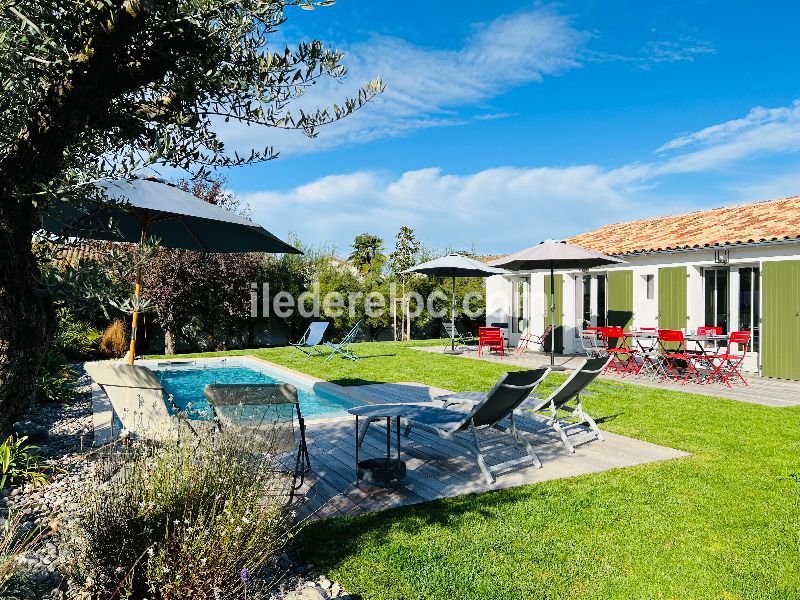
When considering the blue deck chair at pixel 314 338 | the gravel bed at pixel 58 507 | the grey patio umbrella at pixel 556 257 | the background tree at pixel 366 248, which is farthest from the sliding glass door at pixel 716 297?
the background tree at pixel 366 248

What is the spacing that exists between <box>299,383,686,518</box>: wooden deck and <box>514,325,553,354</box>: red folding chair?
10735 millimetres

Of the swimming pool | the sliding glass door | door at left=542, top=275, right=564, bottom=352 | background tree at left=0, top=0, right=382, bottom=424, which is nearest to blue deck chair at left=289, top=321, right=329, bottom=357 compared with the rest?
the swimming pool

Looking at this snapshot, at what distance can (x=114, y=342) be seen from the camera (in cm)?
1591

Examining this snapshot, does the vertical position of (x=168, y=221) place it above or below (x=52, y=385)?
above

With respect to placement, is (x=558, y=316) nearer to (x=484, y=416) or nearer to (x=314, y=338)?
(x=314, y=338)

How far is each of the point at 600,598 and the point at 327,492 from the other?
232 centimetres

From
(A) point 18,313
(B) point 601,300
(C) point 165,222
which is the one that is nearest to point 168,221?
(C) point 165,222

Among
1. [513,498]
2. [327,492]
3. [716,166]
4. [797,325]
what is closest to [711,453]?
[513,498]

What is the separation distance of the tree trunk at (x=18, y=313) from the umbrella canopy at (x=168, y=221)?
257 millimetres

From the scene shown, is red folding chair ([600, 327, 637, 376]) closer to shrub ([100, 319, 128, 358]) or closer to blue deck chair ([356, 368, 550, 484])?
blue deck chair ([356, 368, 550, 484])

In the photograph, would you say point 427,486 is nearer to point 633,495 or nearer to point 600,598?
point 633,495

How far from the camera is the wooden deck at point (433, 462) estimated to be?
14.7ft

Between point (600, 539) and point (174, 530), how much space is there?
8.76 feet

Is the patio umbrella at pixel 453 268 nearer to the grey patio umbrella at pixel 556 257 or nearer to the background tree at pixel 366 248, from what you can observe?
the grey patio umbrella at pixel 556 257
